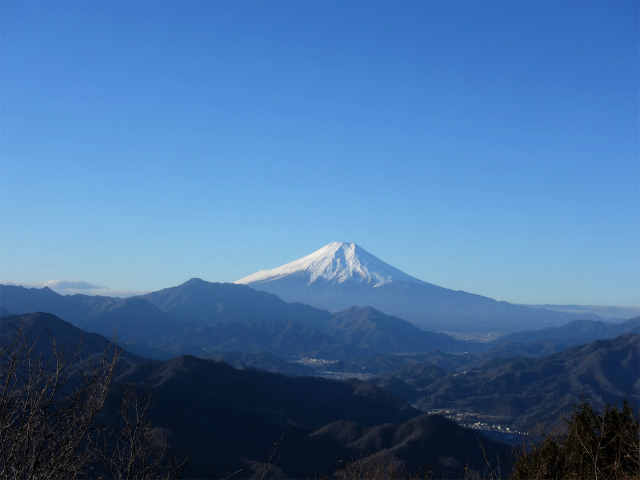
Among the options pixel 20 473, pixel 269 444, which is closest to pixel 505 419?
pixel 269 444

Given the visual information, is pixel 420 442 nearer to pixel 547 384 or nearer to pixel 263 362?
pixel 547 384

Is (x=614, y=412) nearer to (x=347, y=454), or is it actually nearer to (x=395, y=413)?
(x=347, y=454)

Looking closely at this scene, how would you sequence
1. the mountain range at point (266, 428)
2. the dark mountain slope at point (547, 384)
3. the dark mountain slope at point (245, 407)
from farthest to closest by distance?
the dark mountain slope at point (547, 384) < the dark mountain slope at point (245, 407) < the mountain range at point (266, 428)

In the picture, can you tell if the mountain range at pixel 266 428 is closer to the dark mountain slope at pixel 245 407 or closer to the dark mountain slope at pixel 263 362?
the dark mountain slope at pixel 245 407

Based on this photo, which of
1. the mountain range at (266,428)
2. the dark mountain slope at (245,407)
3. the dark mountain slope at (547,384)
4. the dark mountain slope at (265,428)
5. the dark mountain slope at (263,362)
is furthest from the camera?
the dark mountain slope at (263,362)

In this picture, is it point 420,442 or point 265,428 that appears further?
point 265,428

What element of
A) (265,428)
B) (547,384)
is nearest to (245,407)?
(265,428)

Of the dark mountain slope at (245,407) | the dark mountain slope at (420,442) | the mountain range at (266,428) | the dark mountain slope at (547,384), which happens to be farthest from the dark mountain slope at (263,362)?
the dark mountain slope at (420,442)

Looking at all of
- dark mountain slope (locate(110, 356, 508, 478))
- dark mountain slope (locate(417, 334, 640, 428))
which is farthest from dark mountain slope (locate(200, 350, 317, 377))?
dark mountain slope (locate(110, 356, 508, 478))

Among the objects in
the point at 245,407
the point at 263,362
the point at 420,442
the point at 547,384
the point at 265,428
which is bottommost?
the point at 547,384

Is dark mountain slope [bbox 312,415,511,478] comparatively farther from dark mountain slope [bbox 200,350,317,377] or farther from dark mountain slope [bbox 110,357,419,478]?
dark mountain slope [bbox 200,350,317,377]

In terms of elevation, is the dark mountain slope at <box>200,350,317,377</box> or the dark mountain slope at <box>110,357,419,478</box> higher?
the dark mountain slope at <box>110,357,419,478</box>

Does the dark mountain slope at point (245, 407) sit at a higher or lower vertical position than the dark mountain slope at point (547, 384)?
higher
